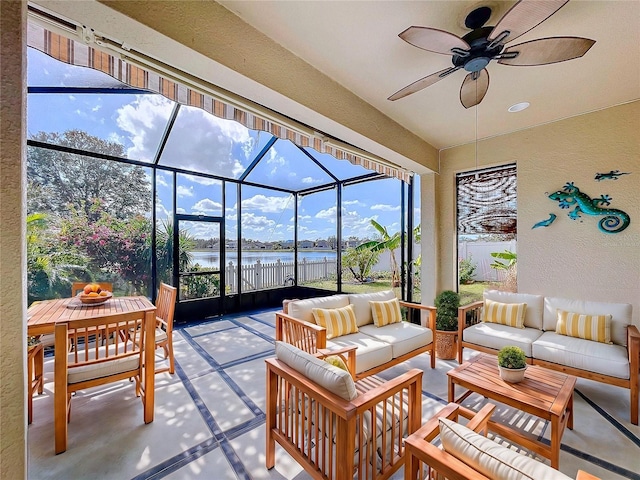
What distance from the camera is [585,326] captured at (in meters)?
2.93

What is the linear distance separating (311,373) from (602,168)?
4049 millimetres

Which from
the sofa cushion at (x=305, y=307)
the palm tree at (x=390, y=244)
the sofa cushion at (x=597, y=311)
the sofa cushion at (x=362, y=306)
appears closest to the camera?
the sofa cushion at (x=597, y=311)

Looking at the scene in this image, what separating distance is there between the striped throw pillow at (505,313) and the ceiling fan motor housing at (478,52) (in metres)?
2.80

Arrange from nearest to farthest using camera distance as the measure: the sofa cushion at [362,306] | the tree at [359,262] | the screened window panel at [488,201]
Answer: the sofa cushion at [362,306] < the screened window panel at [488,201] < the tree at [359,262]

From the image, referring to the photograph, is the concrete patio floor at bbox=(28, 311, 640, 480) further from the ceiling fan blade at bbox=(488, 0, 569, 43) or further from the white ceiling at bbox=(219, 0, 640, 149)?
the white ceiling at bbox=(219, 0, 640, 149)

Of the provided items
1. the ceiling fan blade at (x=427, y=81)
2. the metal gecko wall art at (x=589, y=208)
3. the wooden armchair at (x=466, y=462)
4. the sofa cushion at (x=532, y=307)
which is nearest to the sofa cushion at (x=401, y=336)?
the sofa cushion at (x=532, y=307)

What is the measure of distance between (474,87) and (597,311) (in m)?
2.78

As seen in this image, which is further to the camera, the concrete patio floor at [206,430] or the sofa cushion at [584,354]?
the sofa cushion at [584,354]

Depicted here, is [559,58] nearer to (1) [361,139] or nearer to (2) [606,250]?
(1) [361,139]

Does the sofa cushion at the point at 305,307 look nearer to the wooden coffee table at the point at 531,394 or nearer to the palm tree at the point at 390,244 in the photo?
the wooden coffee table at the point at 531,394

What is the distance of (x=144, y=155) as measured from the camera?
183 inches

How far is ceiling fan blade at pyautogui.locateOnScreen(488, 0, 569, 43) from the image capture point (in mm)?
1391

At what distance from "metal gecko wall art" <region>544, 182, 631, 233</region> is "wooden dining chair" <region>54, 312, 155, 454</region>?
4774mm

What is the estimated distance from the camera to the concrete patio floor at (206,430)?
1844 mm
